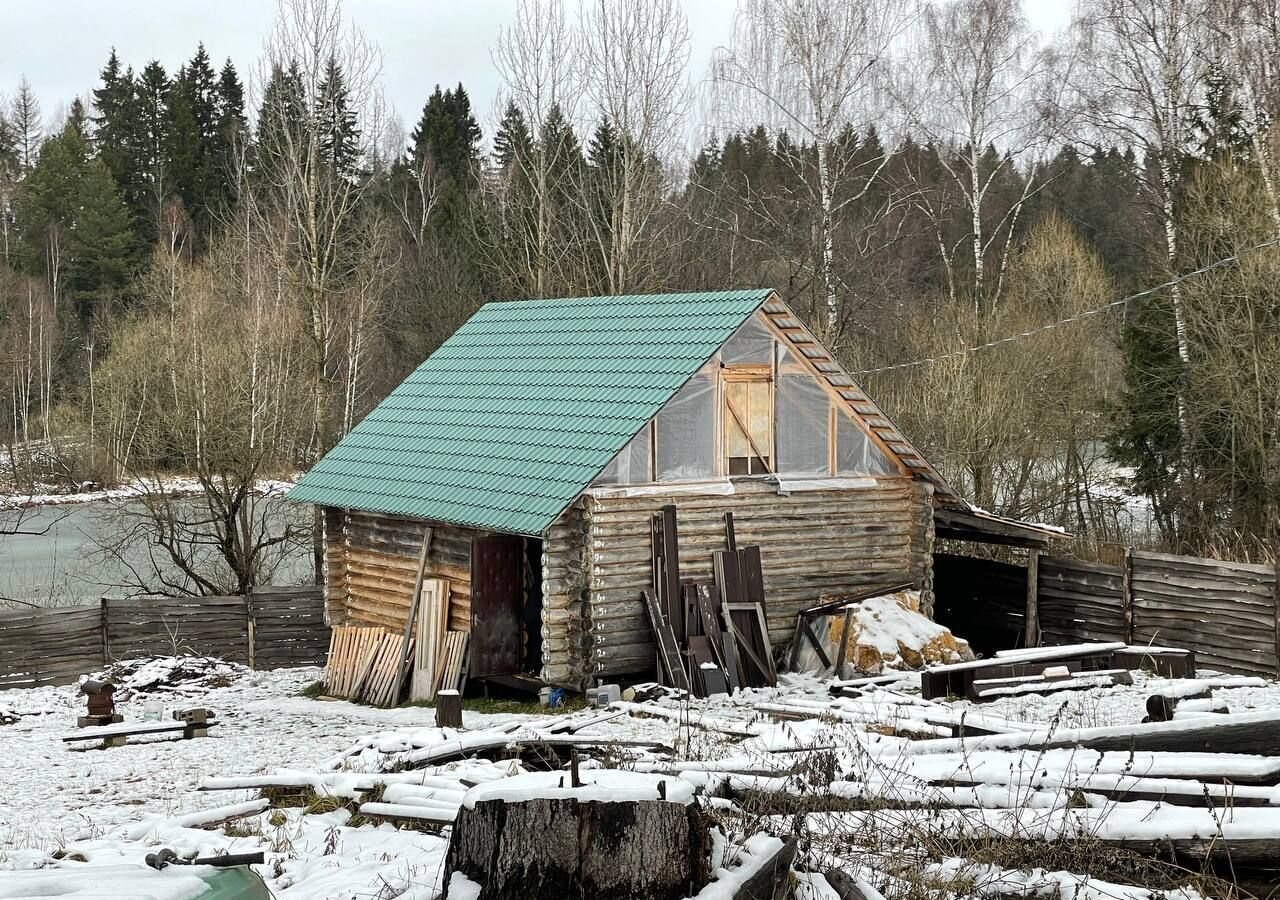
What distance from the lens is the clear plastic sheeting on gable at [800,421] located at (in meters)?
18.6

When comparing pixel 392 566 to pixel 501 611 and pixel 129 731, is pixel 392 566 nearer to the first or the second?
pixel 501 611

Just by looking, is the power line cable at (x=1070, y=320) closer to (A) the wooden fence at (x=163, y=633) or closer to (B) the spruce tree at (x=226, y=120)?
(A) the wooden fence at (x=163, y=633)

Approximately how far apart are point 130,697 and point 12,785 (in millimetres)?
6712

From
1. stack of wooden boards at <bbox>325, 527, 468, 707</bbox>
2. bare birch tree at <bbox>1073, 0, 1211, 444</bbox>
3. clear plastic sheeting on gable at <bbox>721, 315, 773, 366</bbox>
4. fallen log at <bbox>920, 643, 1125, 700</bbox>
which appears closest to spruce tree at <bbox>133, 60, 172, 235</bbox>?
bare birch tree at <bbox>1073, 0, 1211, 444</bbox>

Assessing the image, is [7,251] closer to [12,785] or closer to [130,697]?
[130,697]

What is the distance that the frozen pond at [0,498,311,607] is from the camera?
89.2 ft

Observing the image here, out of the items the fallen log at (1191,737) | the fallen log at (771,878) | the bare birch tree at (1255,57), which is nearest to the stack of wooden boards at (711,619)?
the fallen log at (1191,737)

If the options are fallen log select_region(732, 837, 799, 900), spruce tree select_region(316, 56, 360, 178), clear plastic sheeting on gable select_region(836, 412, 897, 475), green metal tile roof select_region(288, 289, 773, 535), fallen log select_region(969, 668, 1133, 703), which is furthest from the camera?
spruce tree select_region(316, 56, 360, 178)

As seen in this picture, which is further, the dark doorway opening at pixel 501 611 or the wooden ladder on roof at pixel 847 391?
the wooden ladder on roof at pixel 847 391

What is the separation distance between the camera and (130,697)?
19.5 m

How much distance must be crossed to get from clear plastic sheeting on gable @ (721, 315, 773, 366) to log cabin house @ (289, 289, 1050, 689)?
2cm

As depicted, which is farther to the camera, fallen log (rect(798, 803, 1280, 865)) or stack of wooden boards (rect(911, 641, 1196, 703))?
stack of wooden boards (rect(911, 641, 1196, 703))

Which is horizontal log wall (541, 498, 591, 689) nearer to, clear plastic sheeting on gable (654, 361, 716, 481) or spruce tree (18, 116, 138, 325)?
clear plastic sheeting on gable (654, 361, 716, 481)

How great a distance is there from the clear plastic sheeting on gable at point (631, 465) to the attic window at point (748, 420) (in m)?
1.25
